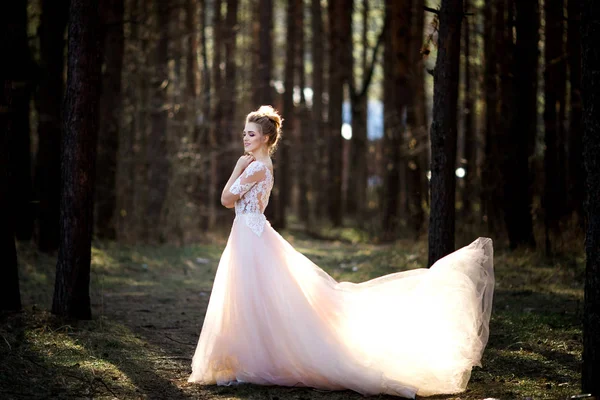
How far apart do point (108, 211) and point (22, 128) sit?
3.39m

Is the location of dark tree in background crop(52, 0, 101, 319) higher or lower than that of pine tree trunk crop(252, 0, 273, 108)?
lower

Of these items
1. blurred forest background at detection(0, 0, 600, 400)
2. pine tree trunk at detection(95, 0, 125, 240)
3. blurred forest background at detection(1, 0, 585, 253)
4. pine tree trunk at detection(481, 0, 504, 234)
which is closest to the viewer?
blurred forest background at detection(0, 0, 600, 400)

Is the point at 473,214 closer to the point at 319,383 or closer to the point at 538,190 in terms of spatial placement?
the point at 538,190

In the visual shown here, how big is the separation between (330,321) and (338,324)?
0.07 meters

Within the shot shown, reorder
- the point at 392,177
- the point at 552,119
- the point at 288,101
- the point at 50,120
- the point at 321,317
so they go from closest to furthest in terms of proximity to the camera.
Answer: the point at 321,317 → the point at 552,119 → the point at 50,120 → the point at 392,177 → the point at 288,101

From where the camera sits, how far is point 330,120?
86.7 ft

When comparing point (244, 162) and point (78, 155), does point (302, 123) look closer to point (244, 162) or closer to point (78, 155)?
point (78, 155)

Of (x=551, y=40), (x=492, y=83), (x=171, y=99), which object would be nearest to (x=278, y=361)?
(x=551, y=40)

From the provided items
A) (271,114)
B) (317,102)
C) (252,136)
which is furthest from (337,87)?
(252,136)

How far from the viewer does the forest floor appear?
5.96 m

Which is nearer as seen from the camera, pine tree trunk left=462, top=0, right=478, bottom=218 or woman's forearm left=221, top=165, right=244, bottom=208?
woman's forearm left=221, top=165, right=244, bottom=208

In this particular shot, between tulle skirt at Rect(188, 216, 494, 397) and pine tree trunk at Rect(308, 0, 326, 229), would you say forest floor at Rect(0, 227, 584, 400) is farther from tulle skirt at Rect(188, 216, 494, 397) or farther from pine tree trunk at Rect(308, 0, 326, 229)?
pine tree trunk at Rect(308, 0, 326, 229)

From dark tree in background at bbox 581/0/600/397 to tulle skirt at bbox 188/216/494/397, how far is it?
1.14 meters

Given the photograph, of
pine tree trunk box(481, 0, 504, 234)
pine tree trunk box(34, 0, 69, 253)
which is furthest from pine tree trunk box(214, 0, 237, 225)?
pine tree trunk box(481, 0, 504, 234)
